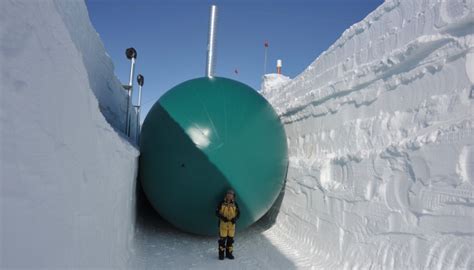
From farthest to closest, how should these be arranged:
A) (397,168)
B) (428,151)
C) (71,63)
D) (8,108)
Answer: (397,168)
(428,151)
(71,63)
(8,108)

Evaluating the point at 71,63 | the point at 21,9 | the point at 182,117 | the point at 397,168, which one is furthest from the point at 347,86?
the point at 21,9

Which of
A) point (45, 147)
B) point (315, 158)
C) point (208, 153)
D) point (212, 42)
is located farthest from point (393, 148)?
point (212, 42)

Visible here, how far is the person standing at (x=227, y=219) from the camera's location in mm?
3490

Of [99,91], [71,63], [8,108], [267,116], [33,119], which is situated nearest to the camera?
[8,108]

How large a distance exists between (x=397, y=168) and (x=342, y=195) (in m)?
0.76

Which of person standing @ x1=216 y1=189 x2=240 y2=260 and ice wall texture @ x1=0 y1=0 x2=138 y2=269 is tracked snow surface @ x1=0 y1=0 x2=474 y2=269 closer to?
ice wall texture @ x1=0 y1=0 x2=138 y2=269

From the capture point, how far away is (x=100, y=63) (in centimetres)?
512

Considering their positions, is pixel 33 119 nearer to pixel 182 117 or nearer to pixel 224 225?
pixel 182 117

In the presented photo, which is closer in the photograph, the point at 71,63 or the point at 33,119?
the point at 33,119

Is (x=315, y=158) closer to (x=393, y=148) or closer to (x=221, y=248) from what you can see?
(x=393, y=148)

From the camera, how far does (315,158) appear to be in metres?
3.92

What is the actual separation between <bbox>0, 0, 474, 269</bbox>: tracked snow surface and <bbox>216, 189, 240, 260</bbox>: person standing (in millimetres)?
218

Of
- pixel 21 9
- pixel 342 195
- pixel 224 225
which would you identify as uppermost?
pixel 21 9

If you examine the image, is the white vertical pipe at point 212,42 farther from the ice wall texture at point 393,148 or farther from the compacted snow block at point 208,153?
the ice wall texture at point 393,148
